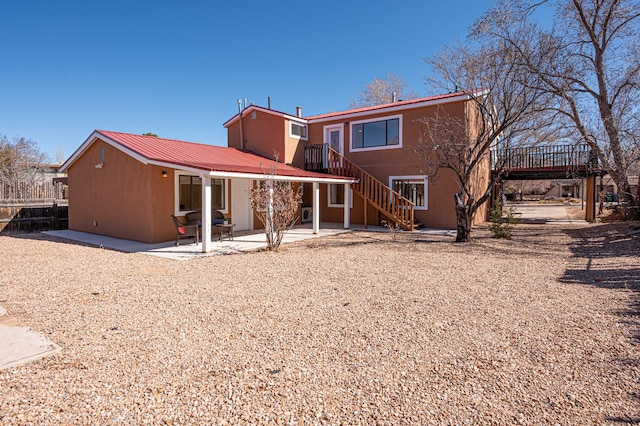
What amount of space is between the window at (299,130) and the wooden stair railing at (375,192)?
1.81m

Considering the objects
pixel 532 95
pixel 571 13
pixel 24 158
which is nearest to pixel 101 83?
pixel 24 158

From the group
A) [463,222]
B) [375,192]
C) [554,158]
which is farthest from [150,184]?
[554,158]

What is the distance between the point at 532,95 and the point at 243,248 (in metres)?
10.4

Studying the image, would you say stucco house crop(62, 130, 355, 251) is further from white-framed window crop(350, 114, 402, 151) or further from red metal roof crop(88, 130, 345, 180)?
white-framed window crop(350, 114, 402, 151)

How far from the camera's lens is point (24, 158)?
91.7 ft

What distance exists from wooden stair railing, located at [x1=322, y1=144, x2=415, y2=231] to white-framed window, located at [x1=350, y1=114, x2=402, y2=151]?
4.25 ft

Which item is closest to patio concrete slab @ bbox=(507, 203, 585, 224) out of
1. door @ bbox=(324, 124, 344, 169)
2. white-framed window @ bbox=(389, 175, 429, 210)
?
white-framed window @ bbox=(389, 175, 429, 210)

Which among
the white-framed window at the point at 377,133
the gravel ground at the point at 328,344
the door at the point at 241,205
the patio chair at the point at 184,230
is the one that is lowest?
the gravel ground at the point at 328,344

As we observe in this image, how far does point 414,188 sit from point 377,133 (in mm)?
3056

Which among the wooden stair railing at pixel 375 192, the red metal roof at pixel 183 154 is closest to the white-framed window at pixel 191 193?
the red metal roof at pixel 183 154

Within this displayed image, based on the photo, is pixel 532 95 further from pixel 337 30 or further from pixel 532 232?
pixel 337 30

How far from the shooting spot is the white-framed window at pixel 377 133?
51.3 feet

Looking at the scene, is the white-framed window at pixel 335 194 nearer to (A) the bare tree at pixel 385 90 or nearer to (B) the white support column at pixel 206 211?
(B) the white support column at pixel 206 211

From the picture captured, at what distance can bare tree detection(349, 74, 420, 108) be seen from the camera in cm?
3106
